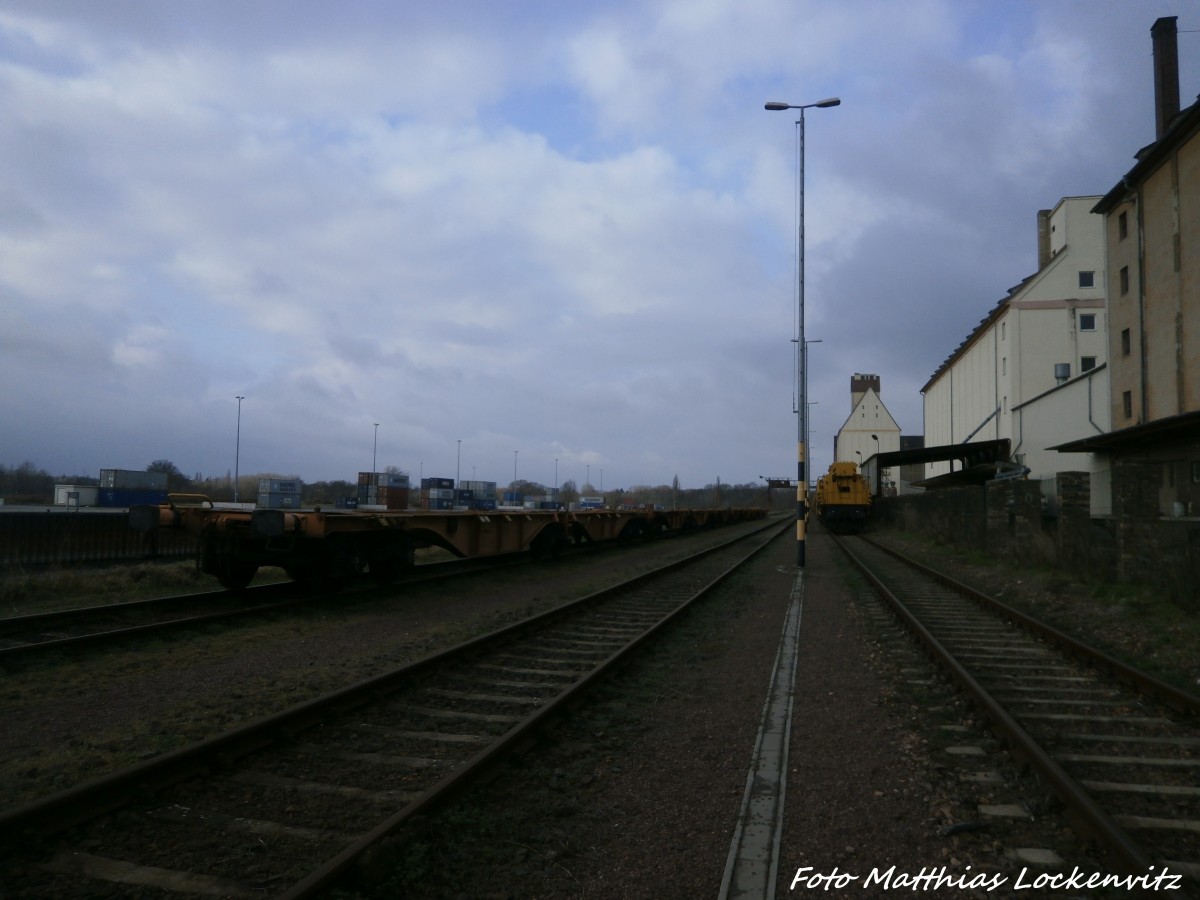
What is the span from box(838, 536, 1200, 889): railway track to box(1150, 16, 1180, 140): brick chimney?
79.4 ft

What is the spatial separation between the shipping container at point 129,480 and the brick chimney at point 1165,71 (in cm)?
4177

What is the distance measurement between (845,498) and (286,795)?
38.9 meters

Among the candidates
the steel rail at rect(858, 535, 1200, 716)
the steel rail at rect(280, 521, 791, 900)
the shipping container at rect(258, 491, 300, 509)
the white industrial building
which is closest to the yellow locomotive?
the white industrial building

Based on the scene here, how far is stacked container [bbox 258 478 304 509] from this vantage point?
64.0 ft

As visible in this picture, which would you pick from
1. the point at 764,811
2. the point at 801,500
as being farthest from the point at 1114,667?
the point at 801,500

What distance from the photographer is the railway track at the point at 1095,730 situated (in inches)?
148

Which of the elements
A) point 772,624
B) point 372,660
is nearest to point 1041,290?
point 772,624

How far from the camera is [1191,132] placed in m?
21.8

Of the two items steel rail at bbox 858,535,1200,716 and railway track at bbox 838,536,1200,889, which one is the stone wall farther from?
railway track at bbox 838,536,1200,889

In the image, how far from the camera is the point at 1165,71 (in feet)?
87.0

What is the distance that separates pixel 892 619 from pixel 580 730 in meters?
6.88

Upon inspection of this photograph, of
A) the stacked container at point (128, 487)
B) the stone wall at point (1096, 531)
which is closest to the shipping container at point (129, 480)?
the stacked container at point (128, 487)

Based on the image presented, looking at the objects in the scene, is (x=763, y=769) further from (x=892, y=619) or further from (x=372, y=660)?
(x=892, y=619)

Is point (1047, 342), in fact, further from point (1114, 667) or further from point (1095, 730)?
point (1095, 730)
